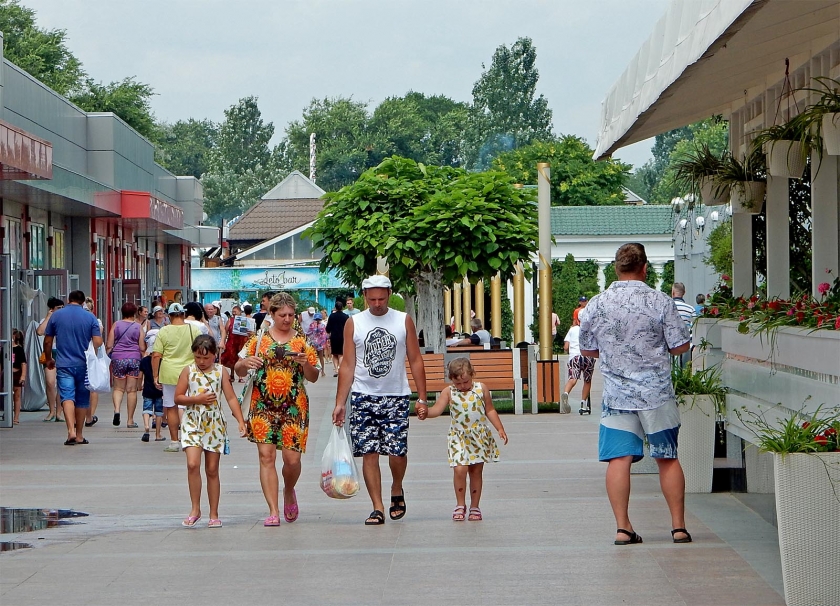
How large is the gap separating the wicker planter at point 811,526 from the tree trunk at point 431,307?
1415cm

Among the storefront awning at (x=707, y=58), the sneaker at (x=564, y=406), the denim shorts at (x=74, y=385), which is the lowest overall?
the sneaker at (x=564, y=406)

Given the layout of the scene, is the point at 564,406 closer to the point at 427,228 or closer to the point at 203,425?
the point at 427,228

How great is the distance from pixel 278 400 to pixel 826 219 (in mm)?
4350

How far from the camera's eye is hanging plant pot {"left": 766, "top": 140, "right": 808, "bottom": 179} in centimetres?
928

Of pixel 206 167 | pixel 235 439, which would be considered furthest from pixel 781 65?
pixel 206 167

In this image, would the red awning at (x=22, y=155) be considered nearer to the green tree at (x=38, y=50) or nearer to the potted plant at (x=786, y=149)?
the potted plant at (x=786, y=149)

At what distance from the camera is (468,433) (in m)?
9.34

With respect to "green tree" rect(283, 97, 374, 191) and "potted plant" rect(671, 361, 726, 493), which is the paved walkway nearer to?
"potted plant" rect(671, 361, 726, 493)

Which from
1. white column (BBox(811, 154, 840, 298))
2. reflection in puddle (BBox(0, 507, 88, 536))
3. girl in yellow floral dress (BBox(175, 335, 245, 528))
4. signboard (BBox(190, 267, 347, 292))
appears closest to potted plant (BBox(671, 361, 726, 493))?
white column (BBox(811, 154, 840, 298))

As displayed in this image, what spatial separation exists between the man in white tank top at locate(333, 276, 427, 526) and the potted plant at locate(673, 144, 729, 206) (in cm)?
362

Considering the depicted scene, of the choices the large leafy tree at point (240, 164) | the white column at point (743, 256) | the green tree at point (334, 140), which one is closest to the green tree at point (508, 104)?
the green tree at point (334, 140)

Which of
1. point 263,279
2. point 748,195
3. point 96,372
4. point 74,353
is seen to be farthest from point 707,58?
point 263,279

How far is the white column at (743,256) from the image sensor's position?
1234 cm

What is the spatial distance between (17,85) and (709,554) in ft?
58.2
